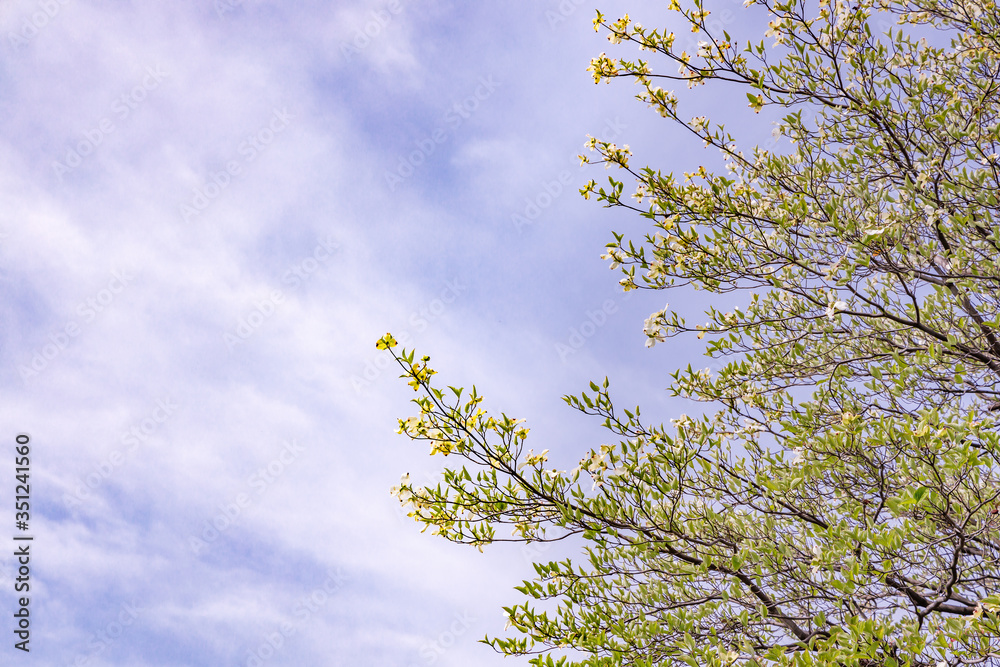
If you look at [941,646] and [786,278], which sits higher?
[786,278]

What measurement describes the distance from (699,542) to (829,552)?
2.89ft

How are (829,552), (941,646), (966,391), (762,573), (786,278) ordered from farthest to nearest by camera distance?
(966,391) → (786,278) → (762,573) → (829,552) → (941,646)

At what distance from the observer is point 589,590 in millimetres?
5223

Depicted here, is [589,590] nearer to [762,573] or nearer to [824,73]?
[762,573]

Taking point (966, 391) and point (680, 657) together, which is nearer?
point (680, 657)

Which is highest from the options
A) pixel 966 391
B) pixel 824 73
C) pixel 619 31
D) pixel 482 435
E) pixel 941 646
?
pixel 619 31

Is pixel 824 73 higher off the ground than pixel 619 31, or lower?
lower

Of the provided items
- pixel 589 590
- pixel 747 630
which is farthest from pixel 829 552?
pixel 589 590

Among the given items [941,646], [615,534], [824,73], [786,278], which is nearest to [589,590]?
[615,534]

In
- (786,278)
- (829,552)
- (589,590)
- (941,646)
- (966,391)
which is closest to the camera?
(941,646)

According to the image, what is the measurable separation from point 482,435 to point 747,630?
2.67 meters

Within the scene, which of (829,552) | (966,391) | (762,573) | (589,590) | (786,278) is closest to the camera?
(829,552)

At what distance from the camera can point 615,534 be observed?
484cm

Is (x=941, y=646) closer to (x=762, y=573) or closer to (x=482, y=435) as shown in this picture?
(x=762, y=573)
